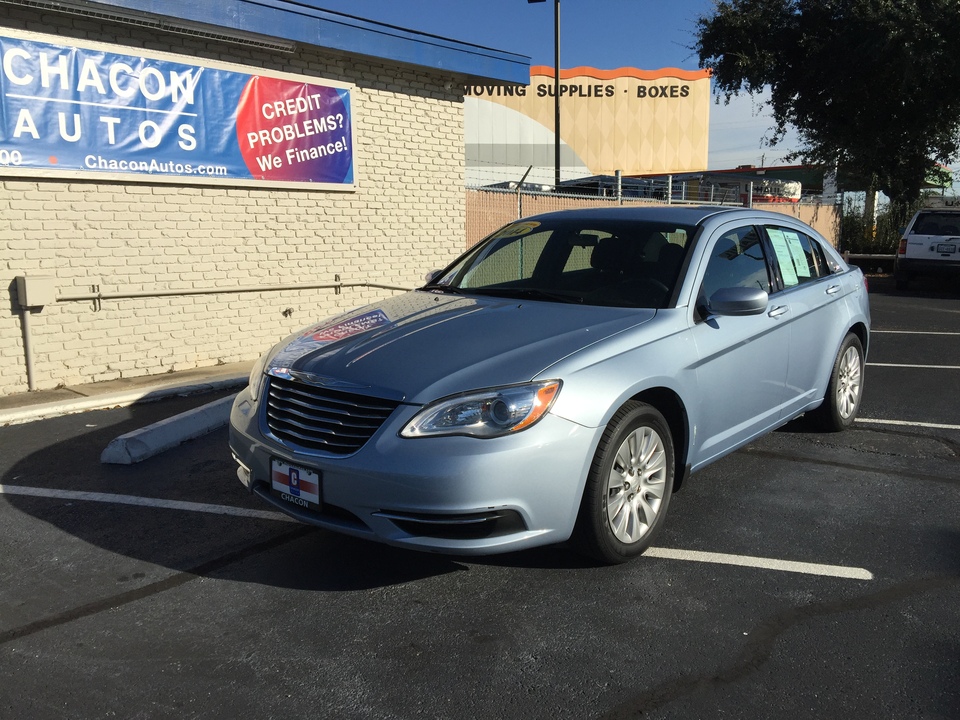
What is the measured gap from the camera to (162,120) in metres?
8.81

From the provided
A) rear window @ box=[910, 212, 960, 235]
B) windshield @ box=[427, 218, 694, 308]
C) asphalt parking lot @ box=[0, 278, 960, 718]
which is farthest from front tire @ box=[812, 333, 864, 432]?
rear window @ box=[910, 212, 960, 235]

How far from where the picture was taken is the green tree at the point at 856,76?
21.2 m

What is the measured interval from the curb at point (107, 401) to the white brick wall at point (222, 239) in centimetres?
115

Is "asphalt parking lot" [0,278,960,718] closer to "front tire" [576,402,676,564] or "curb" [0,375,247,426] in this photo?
"front tire" [576,402,676,564]

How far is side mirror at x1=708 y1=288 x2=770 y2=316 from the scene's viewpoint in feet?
14.4

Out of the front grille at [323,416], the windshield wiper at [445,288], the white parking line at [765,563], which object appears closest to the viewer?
the front grille at [323,416]

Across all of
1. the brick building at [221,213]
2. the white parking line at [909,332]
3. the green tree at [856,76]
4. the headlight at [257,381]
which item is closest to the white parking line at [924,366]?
the white parking line at [909,332]

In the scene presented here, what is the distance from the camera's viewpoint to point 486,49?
11.7m

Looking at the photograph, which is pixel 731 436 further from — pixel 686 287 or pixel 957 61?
pixel 957 61

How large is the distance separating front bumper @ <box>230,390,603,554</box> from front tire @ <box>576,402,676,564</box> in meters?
0.10

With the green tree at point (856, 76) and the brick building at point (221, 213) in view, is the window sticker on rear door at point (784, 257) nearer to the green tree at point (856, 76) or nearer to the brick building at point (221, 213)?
the brick building at point (221, 213)

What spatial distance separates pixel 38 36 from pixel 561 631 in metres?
7.31

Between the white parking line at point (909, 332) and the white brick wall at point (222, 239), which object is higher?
the white brick wall at point (222, 239)

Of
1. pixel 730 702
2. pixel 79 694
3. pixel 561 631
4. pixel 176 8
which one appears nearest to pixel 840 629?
pixel 730 702
